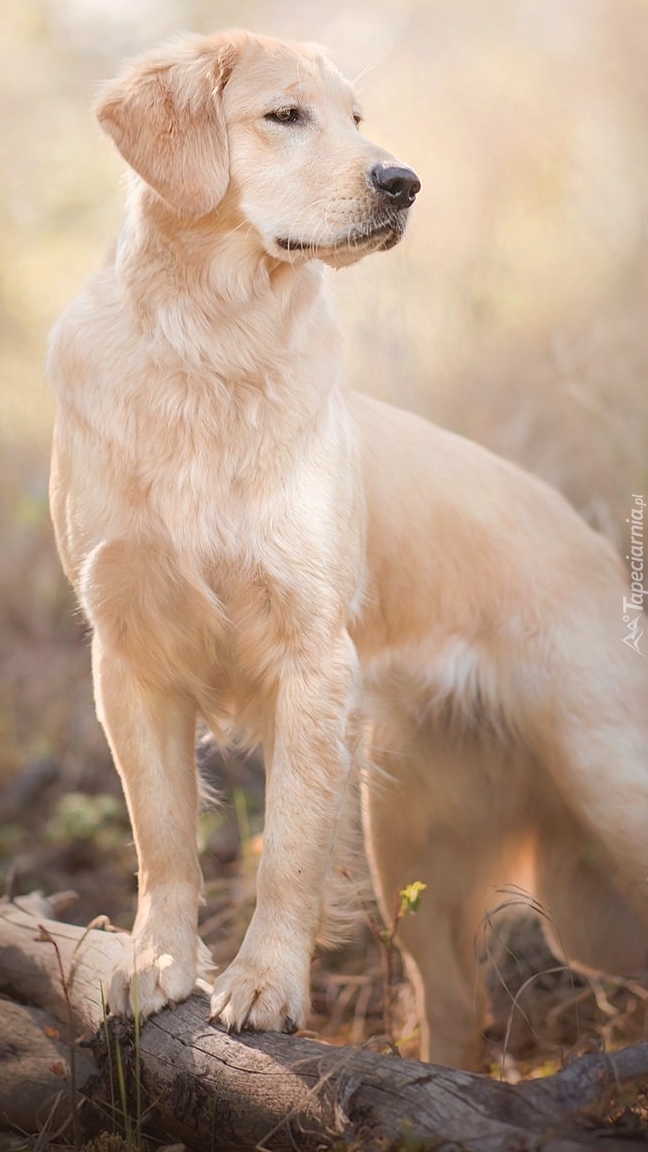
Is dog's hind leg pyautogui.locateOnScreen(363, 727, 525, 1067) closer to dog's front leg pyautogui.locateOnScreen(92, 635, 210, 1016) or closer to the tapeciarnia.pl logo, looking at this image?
the tapeciarnia.pl logo

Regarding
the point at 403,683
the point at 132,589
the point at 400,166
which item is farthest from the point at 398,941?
the point at 400,166

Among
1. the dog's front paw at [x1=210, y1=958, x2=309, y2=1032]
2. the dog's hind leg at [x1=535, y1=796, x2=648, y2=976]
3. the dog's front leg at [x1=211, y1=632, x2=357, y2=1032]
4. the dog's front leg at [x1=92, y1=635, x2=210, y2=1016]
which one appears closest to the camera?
the dog's front paw at [x1=210, y1=958, x2=309, y2=1032]

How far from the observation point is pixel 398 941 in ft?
11.7

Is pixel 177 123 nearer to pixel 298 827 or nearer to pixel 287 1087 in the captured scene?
pixel 298 827

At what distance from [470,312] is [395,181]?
10.6 feet

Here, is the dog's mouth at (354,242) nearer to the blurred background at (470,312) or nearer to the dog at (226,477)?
the dog at (226,477)

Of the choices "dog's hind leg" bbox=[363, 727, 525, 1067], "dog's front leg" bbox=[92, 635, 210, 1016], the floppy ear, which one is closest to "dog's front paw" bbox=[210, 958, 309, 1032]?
"dog's front leg" bbox=[92, 635, 210, 1016]

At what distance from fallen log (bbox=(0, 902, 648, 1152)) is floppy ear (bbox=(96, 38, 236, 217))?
172 cm

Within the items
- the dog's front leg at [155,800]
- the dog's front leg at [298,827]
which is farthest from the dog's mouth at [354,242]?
the dog's front leg at [155,800]

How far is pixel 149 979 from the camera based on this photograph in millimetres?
2377

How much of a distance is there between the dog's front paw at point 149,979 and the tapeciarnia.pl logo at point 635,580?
1.57 meters

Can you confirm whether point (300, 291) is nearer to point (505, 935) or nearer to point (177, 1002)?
point (177, 1002)

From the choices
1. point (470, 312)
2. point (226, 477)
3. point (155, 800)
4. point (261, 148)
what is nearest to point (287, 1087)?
point (155, 800)

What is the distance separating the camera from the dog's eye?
255 cm
